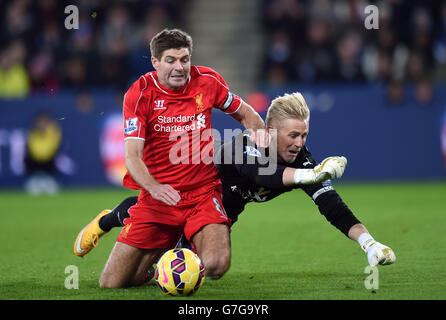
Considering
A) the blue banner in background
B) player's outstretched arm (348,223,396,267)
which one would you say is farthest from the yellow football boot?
the blue banner in background

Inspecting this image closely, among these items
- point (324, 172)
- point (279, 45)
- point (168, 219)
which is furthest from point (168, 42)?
point (279, 45)

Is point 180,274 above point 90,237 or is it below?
above

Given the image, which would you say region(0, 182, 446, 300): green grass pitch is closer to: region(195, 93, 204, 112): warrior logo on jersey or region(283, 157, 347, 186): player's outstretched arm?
region(283, 157, 347, 186): player's outstretched arm

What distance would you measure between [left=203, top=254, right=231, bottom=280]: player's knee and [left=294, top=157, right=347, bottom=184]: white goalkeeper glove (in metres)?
0.90

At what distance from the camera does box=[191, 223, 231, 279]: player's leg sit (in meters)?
6.27

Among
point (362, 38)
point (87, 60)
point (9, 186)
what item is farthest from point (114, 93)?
point (362, 38)

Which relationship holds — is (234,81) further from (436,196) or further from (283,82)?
(436,196)

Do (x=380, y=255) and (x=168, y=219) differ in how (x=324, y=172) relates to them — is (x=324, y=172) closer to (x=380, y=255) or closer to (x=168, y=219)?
(x=380, y=255)

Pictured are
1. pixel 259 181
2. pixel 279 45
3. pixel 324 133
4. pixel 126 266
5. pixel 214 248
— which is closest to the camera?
pixel 259 181

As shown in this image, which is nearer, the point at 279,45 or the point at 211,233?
the point at 211,233

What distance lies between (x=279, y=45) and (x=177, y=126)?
10998 mm

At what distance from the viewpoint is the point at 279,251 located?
27.8 feet

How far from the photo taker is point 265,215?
1227 cm

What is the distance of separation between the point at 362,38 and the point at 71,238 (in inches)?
387
